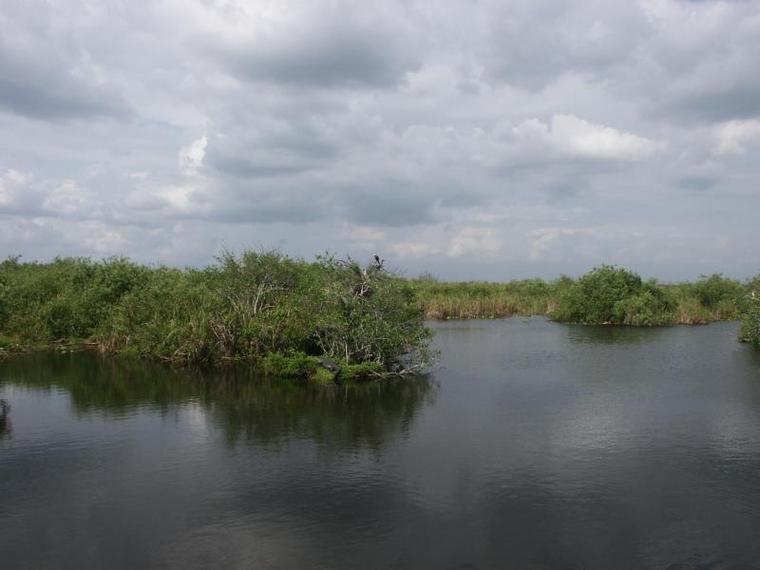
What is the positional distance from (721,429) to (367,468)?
11406 millimetres

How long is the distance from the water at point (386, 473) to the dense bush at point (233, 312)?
2589 millimetres

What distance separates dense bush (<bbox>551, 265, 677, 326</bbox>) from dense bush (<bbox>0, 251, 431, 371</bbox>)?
2645 cm

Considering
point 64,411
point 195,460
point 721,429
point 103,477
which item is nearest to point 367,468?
point 195,460

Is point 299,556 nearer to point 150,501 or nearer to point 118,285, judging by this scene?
point 150,501

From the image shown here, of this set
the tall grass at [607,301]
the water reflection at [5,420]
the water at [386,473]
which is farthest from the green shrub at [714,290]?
the water reflection at [5,420]

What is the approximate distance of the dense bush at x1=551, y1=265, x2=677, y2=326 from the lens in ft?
174

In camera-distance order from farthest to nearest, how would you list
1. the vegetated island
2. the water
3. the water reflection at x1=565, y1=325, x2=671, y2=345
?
the water reflection at x1=565, y1=325, x2=671, y2=345 → the vegetated island → the water

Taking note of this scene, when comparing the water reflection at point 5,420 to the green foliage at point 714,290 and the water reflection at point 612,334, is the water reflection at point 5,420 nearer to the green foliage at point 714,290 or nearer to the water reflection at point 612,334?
the water reflection at point 612,334

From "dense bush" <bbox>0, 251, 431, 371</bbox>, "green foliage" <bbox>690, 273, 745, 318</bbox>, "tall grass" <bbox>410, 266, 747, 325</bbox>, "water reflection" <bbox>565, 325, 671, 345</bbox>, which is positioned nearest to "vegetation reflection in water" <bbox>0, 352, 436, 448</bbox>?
"dense bush" <bbox>0, 251, 431, 371</bbox>

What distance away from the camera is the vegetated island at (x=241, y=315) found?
2830cm

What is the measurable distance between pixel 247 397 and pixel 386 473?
10.5 m

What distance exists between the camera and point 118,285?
128 ft

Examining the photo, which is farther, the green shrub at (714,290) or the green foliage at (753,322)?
the green shrub at (714,290)

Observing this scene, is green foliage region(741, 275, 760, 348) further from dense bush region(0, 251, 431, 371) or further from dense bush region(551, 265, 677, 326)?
dense bush region(0, 251, 431, 371)
